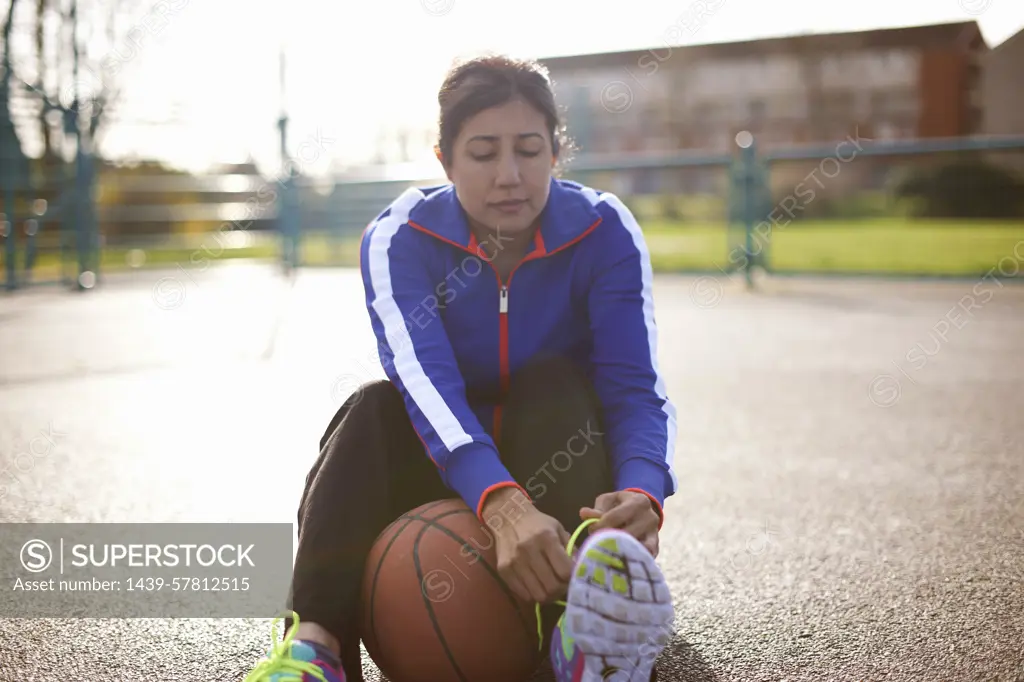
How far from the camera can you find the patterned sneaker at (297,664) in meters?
1.60

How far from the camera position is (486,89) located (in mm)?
1994

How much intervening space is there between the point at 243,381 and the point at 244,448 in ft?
5.48

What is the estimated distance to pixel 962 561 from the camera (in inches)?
99.2

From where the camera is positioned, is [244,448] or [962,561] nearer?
[962,561]

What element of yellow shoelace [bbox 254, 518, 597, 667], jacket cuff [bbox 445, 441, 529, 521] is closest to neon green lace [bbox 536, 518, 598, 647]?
yellow shoelace [bbox 254, 518, 597, 667]

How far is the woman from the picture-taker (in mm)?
1700

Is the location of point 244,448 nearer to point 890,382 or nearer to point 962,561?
point 962,561

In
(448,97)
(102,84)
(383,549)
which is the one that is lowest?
(383,549)

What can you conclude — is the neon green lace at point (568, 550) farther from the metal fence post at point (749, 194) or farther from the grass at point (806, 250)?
the grass at point (806, 250)

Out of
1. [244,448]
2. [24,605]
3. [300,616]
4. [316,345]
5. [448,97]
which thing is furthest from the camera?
[316,345]

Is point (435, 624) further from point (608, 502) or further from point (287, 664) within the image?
point (608, 502)

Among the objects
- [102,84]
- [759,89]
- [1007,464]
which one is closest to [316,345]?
[1007,464]

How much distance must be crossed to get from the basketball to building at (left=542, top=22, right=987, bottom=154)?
33.0 m

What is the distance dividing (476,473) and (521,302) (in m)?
0.45
